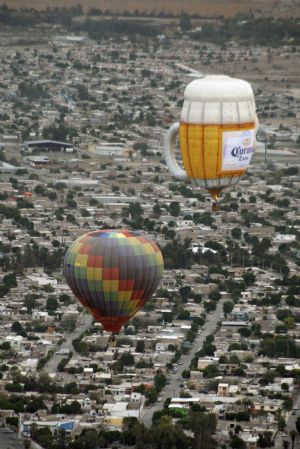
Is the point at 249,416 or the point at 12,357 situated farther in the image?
the point at 12,357

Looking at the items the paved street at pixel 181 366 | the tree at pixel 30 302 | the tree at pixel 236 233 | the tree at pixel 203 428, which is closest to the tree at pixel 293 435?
the tree at pixel 203 428

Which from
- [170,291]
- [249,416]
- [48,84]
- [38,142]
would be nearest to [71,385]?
[249,416]

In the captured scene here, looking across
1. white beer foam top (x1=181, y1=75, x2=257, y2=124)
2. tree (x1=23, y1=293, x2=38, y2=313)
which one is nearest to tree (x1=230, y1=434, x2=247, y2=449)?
white beer foam top (x1=181, y1=75, x2=257, y2=124)

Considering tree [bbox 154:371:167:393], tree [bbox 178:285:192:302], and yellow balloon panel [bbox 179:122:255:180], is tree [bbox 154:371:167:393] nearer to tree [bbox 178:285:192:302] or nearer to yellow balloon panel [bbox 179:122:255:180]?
tree [bbox 178:285:192:302]

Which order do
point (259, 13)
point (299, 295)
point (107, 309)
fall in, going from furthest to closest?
point (259, 13) < point (299, 295) < point (107, 309)

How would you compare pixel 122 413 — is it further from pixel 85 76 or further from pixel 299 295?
pixel 85 76

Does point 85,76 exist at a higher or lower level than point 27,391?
lower
